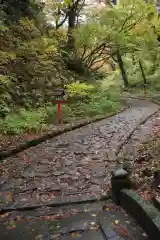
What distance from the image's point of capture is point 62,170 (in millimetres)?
6637

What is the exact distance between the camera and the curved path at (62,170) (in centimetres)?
537

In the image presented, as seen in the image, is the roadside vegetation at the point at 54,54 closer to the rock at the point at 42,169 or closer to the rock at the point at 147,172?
the rock at the point at 42,169

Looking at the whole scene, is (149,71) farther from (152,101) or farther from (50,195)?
(50,195)

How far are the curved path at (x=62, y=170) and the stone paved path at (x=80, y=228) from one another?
0.59 meters

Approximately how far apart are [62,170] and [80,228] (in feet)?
8.32

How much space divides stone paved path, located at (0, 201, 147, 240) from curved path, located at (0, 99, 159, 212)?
59 centimetres

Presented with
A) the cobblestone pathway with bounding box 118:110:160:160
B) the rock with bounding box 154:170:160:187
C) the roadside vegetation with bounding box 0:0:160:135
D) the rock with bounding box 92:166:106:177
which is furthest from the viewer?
the roadside vegetation with bounding box 0:0:160:135

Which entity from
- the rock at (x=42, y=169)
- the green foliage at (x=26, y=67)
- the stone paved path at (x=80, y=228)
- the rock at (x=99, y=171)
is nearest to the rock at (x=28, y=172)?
the rock at (x=42, y=169)

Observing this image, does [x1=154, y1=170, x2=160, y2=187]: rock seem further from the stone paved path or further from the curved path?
the curved path

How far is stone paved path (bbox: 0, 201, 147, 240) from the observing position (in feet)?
12.9

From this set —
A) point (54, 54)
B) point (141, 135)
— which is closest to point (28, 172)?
point (141, 135)

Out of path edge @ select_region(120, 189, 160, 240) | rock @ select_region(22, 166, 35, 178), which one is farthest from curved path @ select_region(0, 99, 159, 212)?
path edge @ select_region(120, 189, 160, 240)

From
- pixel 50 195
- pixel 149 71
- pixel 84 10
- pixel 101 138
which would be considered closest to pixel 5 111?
pixel 101 138

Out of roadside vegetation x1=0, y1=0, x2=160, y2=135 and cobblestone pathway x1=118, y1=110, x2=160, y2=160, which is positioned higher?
roadside vegetation x1=0, y1=0, x2=160, y2=135
